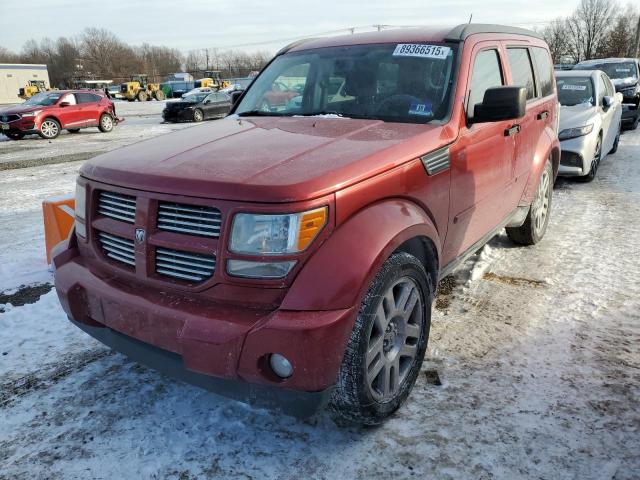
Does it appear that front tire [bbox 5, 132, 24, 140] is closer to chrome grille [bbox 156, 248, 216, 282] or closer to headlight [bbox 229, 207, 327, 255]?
chrome grille [bbox 156, 248, 216, 282]

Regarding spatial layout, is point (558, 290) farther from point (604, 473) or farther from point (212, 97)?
point (212, 97)

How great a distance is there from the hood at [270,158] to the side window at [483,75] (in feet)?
1.67

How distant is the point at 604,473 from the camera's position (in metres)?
2.15

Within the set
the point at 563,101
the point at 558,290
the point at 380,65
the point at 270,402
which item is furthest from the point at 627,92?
the point at 270,402

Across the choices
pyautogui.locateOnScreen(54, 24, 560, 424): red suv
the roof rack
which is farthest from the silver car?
pyautogui.locateOnScreen(54, 24, 560, 424): red suv

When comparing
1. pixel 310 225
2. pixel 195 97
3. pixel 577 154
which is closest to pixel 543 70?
pixel 577 154

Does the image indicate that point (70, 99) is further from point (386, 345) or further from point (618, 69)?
point (386, 345)

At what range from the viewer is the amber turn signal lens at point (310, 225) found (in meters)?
2.02

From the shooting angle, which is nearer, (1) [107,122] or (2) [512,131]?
(2) [512,131]

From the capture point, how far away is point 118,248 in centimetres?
245

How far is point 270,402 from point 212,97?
2257 centimetres

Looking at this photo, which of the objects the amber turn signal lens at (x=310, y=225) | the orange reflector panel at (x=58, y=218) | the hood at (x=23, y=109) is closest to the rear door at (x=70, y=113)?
the hood at (x=23, y=109)

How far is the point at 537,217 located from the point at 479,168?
2035mm

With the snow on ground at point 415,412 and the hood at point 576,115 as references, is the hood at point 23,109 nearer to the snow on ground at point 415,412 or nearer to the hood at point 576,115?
the snow on ground at point 415,412
